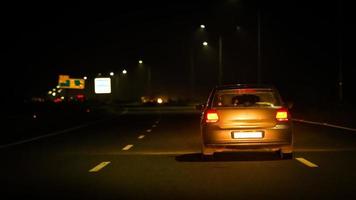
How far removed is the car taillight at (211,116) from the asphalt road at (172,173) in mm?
878

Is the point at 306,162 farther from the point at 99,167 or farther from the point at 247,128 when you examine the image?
the point at 99,167

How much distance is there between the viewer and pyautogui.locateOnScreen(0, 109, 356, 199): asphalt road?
33.2ft

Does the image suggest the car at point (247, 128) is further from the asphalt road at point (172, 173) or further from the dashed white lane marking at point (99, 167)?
the dashed white lane marking at point (99, 167)

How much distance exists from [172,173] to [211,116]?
2142 millimetres

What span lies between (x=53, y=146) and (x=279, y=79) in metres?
61.3

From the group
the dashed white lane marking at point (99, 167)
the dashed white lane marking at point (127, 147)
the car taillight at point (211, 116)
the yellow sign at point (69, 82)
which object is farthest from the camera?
the yellow sign at point (69, 82)

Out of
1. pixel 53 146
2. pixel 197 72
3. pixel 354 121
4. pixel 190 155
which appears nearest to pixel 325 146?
pixel 190 155

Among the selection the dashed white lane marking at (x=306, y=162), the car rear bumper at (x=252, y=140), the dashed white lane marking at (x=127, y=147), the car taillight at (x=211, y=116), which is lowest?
the dashed white lane marking at (x=127, y=147)

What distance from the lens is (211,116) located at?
1428 cm

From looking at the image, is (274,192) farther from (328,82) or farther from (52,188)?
(328,82)

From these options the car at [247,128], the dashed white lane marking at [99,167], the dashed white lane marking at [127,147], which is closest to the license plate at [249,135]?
the car at [247,128]

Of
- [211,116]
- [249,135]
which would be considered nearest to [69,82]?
[211,116]

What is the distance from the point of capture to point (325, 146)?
60.7 feet

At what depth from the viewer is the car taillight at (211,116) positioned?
14242mm
